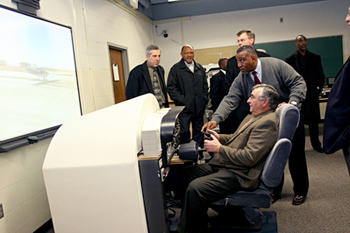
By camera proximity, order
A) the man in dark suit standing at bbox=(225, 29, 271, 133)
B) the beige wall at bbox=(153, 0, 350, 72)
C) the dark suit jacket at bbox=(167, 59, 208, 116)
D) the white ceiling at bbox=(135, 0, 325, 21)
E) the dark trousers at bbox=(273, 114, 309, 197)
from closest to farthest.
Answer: the dark trousers at bbox=(273, 114, 309, 197), the man in dark suit standing at bbox=(225, 29, 271, 133), the dark suit jacket at bbox=(167, 59, 208, 116), the beige wall at bbox=(153, 0, 350, 72), the white ceiling at bbox=(135, 0, 325, 21)

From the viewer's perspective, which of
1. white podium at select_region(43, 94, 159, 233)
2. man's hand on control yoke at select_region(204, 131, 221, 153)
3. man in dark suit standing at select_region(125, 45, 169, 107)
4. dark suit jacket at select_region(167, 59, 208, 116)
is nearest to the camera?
white podium at select_region(43, 94, 159, 233)

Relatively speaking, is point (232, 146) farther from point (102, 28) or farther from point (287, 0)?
point (287, 0)

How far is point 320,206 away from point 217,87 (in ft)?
6.90

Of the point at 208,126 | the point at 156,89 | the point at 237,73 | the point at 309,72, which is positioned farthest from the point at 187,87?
the point at 309,72

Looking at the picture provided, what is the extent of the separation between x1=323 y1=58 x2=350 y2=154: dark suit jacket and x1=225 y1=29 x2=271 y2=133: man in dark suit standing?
1.36 metres

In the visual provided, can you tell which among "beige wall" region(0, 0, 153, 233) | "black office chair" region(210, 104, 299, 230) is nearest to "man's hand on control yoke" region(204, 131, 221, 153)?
"black office chair" region(210, 104, 299, 230)

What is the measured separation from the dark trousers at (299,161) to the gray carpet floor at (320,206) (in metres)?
0.16

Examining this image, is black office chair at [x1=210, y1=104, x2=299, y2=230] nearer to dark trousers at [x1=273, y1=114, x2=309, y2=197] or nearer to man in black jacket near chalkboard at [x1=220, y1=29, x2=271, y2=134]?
dark trousers at [x1=273, y1=114, x2=309, y2=197]

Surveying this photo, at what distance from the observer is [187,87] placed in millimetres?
3365

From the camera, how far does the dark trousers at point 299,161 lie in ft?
7.22

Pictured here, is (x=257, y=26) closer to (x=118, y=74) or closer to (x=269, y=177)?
(x=118, y=74)

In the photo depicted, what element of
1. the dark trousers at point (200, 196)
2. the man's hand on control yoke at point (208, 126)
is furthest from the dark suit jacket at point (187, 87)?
the dark trousers at point (200, 196)

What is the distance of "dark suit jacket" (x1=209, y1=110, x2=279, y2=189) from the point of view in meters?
1.62

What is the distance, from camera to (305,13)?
5824 millimetres
